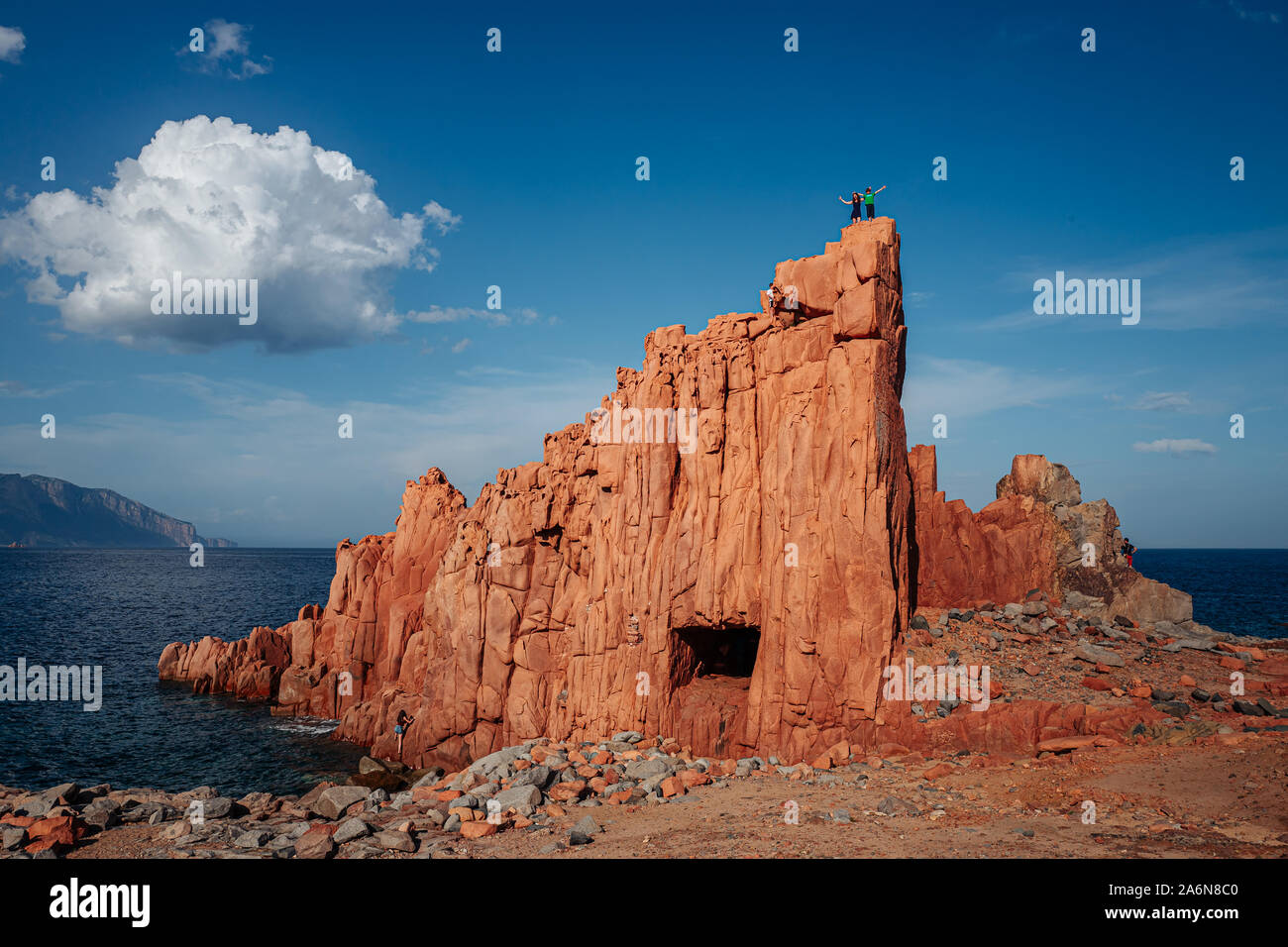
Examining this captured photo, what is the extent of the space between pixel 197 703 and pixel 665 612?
124 feet

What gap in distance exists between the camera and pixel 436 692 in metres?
36.6

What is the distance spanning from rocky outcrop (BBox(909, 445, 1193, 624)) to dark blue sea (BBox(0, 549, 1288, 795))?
2839 centimetres

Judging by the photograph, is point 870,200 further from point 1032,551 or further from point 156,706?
point 156,706

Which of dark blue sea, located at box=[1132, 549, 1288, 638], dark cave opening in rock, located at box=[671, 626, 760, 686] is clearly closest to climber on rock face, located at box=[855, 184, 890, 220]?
dark cave opening in rock, located at box=[671, 626, 760, 686]

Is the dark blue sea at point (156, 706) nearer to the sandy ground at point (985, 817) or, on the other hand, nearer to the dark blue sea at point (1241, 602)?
the dark blue sea at point (1241, 602)

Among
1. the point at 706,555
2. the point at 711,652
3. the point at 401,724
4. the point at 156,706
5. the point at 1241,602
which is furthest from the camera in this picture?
the point at 1241,602

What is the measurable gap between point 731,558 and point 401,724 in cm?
2127

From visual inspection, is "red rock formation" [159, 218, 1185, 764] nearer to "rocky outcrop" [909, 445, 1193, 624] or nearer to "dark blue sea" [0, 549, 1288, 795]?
"rocky outcrop" [909, 445, 1193, 624]

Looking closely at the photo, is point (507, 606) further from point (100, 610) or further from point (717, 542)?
point (100, 610)

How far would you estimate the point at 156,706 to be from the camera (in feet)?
154

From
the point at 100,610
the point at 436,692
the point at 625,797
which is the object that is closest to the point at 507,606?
the point at 436,692

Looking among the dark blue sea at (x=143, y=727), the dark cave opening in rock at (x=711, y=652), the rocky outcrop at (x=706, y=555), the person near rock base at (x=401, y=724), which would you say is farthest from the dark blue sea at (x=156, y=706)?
the dark cave opening in rock at (x=711, y=652)

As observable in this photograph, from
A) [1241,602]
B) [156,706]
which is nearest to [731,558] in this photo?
[156,706]

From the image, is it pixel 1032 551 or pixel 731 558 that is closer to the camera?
pixel 731 558
